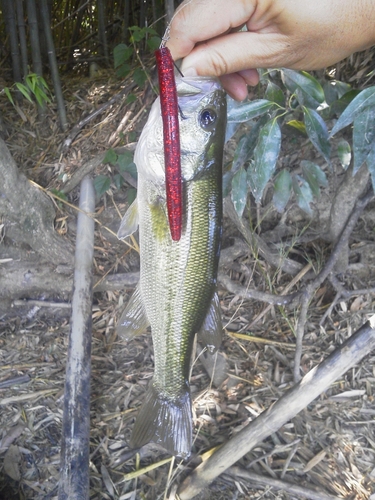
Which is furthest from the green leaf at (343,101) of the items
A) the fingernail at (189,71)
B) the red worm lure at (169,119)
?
the red worm lure at (169,119)

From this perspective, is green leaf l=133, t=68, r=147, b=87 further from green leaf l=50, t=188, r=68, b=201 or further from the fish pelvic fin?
the fish pelvic fin

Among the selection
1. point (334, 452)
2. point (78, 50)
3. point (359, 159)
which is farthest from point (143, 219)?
point (78, 50)

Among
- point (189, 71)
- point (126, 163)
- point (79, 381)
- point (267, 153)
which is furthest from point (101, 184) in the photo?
point (189, 71)

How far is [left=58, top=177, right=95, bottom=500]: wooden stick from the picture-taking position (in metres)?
1.90

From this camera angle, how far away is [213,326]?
159cm

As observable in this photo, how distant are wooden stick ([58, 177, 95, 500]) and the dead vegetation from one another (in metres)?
0.30

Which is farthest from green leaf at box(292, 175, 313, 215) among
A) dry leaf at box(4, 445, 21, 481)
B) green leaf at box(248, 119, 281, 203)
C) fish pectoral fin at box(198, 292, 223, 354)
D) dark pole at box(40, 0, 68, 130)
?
dark pole at box(40, 0, 68, 130)

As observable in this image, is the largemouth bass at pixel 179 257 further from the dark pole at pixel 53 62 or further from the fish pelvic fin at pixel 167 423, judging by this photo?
the dark pole at pixel 53 62

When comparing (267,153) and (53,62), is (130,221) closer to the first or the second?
(267,153)

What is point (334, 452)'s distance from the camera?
2.31 m

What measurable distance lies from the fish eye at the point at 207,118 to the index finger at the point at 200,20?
16 cm

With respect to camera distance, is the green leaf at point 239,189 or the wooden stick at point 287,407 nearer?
the wooden stick at point 287,407

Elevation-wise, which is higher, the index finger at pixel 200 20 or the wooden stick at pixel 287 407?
the index finger at pixel 200 20

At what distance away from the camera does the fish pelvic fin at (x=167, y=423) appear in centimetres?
174
